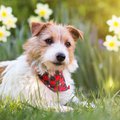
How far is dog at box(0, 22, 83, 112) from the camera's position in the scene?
6.54m

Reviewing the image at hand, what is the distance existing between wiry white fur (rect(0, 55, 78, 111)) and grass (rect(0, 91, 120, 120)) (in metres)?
0.42

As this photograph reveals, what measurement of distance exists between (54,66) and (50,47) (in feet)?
0.82

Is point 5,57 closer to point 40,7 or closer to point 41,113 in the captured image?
point 40,7

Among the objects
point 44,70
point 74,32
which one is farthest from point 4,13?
point 44,70

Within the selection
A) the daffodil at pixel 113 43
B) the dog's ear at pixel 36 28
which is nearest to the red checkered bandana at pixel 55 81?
the dog's ear at pixel 36 28

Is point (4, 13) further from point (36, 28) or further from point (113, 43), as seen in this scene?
point (113, 43)

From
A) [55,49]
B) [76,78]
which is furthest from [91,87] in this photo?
[55,49]

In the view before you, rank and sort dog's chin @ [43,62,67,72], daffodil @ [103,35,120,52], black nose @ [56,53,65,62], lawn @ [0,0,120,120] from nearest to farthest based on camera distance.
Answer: lawn @ [0,0,120,120], black nose @ [56,53,65,62], dog's chin @ [43,62,67,72], daffodil @ [103,35,120,52]

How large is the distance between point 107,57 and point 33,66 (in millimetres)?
2643

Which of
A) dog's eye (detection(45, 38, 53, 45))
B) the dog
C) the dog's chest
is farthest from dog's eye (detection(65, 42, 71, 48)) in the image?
the dog's chest

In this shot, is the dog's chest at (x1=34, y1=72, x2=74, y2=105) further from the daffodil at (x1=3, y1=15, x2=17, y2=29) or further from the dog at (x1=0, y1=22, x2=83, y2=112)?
the daffodil at (x1=3, y1=15, x2=17, y2=29)

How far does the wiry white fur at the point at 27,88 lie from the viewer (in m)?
6.50

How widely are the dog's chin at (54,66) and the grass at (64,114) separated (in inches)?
27.0

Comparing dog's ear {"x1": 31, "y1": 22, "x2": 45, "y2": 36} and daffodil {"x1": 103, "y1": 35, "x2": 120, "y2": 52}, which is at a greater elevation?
dog's ear {"x1": 31, "y1": 22, "x2": 45, "y2": 36}
